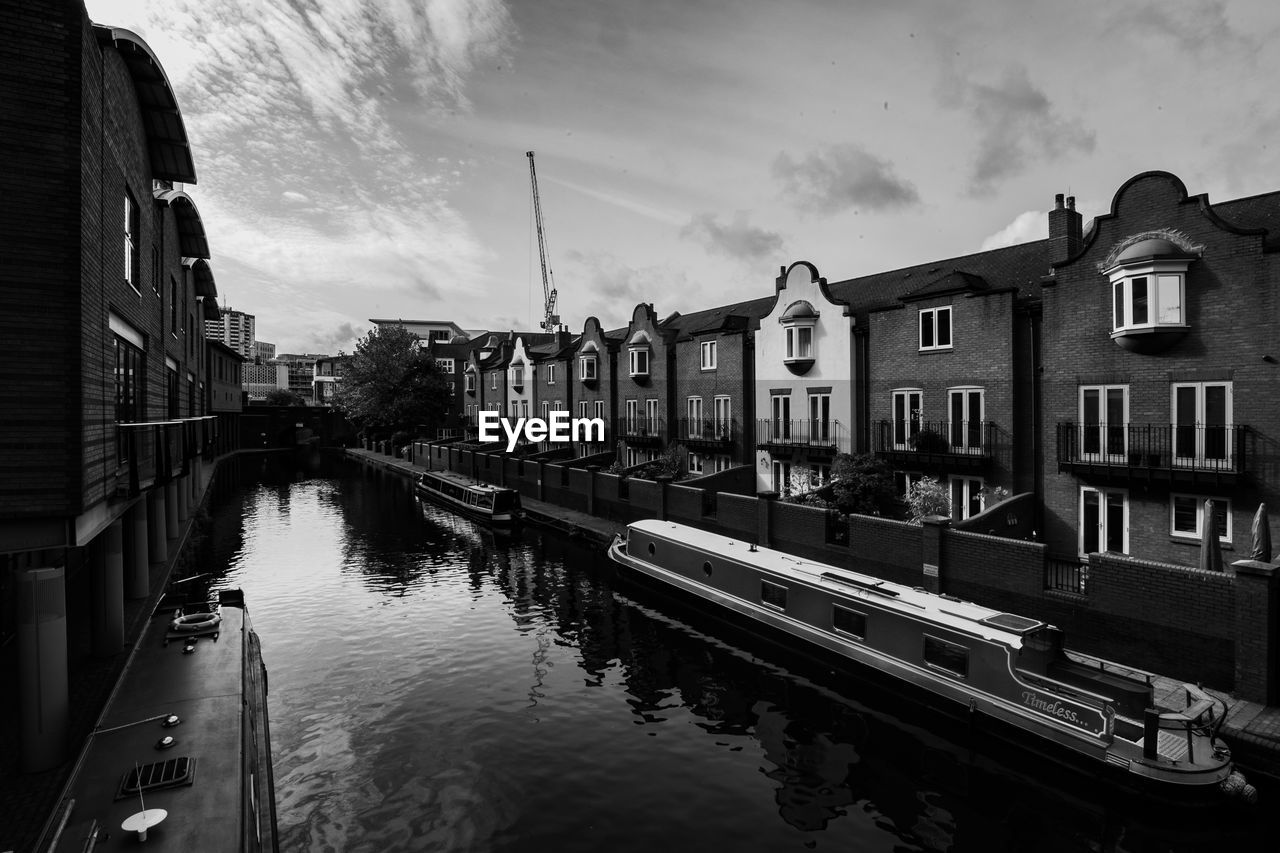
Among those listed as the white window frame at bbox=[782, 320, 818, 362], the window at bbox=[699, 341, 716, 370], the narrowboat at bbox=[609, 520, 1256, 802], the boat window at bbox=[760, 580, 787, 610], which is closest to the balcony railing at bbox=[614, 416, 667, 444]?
the window at bbox=[699, 341, 716, 370]

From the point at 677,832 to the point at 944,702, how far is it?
674cm

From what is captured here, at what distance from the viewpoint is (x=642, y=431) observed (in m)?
40.1

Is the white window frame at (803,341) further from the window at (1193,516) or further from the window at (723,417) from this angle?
the window at (1193,516)

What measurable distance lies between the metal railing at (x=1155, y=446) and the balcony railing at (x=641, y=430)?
21.9 m

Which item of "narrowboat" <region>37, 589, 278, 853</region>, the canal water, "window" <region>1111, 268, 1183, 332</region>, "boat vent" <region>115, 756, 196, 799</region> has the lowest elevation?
the canal water

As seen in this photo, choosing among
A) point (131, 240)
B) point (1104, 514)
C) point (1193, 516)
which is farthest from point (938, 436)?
point (131, 240)

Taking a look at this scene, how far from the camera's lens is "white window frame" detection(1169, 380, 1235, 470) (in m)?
16.5

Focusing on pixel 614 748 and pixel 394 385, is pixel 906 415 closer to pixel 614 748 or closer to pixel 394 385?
pixel 614 748

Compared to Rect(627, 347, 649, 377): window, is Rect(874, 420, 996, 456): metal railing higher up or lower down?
lower down

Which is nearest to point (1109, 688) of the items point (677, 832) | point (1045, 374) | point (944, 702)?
point (944, 702)

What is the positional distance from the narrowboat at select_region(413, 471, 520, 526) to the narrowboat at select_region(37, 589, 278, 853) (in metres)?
22.1

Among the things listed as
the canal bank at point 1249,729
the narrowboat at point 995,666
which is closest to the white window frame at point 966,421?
the narrowboat at point 995,666

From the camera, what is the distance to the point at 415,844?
33.3ft

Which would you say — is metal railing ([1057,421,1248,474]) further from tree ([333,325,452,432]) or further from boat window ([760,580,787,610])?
tree ([333,325,452,432])
